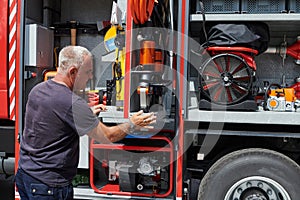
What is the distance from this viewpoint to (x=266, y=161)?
3.13m

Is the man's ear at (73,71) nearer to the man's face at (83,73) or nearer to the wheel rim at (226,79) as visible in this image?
the man's face at (83,73)

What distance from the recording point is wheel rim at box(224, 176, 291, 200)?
3125mm

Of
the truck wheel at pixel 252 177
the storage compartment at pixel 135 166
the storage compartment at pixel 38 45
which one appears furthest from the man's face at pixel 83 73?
the truck wheel at pixel 252 177

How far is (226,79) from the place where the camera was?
3107mm

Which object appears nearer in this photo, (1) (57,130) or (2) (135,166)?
(1) (57,130)

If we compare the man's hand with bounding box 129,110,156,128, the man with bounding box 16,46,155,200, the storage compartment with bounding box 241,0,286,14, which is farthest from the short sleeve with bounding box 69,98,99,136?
the storage compartment with bounding box 241,0,286,14

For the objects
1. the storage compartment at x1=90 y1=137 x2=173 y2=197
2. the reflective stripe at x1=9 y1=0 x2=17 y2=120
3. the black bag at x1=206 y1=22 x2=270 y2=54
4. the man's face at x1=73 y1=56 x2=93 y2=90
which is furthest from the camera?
the reflective stripe at x1=9 y1=0 x2=17 y2=120

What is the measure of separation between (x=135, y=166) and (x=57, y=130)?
111cm

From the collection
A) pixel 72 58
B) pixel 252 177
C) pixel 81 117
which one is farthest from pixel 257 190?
pixel 72 58

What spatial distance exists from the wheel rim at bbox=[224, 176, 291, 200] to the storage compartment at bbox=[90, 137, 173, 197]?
591mm

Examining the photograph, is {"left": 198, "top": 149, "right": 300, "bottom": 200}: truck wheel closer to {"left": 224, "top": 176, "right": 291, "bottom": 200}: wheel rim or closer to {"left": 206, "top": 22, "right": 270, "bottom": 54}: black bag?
{"left": 224, "top": 176, "right": 291, "bottom": 200}: wheel rim

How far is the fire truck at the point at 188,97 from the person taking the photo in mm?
3117

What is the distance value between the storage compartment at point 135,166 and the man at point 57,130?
0.74m

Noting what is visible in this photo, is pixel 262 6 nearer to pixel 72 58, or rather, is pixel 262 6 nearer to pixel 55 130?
pixel 72 58
